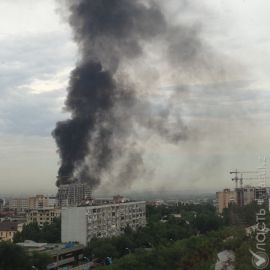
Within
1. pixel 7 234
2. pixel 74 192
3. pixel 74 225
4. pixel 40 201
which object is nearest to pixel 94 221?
pixel 74 225

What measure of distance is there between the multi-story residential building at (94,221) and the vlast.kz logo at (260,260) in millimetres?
8843

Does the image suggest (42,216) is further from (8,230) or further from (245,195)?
(245,195)

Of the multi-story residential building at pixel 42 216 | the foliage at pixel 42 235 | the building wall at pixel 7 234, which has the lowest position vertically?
the building wall at pixel 7 234

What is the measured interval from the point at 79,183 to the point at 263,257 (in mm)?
17770

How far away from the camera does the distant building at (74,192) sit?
27.1 meters

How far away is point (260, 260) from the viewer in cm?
1078

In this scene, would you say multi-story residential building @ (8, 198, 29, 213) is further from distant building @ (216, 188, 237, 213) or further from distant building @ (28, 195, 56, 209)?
distant building @ (216, 188, 237, 213)

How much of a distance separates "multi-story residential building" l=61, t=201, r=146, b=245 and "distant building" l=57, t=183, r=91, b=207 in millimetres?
3925

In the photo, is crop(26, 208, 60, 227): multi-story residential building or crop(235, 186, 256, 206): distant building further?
crop(26, 208, 60, 227): multi-story residential building

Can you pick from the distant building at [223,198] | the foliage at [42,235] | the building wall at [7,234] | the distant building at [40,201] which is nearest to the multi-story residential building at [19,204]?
the distant building at [40,201]

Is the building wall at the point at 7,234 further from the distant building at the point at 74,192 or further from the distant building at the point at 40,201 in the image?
the distant building at the point at 40,201

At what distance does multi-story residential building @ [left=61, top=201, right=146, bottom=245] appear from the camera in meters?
19.3

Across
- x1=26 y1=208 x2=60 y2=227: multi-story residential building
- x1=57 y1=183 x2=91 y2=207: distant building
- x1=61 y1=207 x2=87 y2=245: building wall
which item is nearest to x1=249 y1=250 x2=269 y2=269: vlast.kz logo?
x1=61 y1=207 x2=87 y2=245: building wall

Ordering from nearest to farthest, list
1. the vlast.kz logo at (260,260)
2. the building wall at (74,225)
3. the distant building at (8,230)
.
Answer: the vlast.kz logo at (260,260)
the building wall at (74,225)
the distant building at (8,230)
